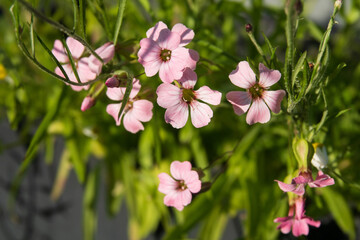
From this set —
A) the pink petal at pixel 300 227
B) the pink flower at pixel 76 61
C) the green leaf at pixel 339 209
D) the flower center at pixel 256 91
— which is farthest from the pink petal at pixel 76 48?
the green leaf at pixel 339 209

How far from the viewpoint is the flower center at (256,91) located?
0.40m

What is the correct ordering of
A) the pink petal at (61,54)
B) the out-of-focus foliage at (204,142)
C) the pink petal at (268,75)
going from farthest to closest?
the out-of-focus foliage at (204,142) → the pink petal at (61,54) → the pink petal at (268,75)

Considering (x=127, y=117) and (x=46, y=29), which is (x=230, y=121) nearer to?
(x=127, y=117)

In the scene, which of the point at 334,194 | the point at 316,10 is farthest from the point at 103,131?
the point at 316,10

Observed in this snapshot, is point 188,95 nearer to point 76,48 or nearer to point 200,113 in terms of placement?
point 200,113

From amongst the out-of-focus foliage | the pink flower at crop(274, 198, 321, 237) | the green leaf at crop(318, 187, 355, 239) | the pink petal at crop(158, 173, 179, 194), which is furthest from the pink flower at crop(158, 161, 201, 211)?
the green leaf at crop(318, 187, 355, 239)

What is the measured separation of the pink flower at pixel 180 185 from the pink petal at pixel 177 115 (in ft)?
0.22

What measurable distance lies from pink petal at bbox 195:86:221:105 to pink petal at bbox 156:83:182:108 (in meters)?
0.02

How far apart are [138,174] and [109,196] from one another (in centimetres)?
9

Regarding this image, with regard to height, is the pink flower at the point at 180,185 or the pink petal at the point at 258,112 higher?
the pink petal at the point at 258,112

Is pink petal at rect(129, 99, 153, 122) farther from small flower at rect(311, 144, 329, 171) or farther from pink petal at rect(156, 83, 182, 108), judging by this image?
small flower at rect(311, 144, 329, 171)

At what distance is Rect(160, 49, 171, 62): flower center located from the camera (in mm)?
393

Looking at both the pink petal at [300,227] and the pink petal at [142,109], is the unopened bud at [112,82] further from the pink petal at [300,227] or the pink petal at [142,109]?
the pink petal at [300,227]

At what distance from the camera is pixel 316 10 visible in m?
1.36
